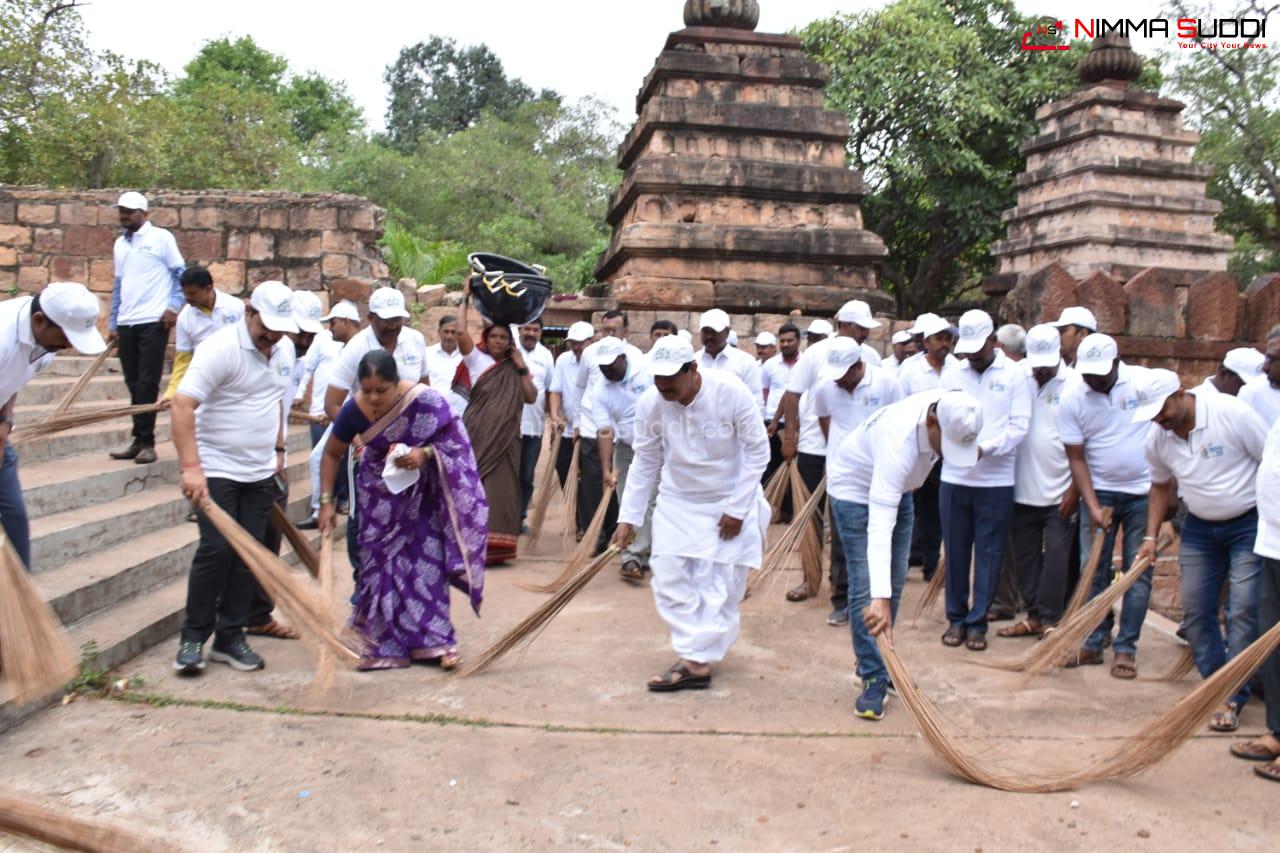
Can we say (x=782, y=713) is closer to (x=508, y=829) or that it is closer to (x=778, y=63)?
(x=508, y=829)

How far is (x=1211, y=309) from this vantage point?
9055 mm

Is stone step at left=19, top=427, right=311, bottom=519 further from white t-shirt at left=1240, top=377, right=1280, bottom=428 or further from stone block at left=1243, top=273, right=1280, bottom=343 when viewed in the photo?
stone block at left=1243, top=273, right=1280, bottom=343

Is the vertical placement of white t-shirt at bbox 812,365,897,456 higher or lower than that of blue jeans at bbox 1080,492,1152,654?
higher

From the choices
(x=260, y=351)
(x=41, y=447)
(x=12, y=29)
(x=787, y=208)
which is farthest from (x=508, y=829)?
(x=12, y=29)

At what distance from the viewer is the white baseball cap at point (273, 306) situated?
461 centimetres

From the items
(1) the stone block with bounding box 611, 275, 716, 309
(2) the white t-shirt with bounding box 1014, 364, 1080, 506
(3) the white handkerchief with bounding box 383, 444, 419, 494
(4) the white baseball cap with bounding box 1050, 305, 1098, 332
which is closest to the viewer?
(3) the white handkerchief with bounding box 383, 444, 419, 494

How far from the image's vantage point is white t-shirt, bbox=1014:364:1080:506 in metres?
5.75

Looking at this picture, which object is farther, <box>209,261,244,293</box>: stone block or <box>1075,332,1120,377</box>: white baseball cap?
<box>209,261,244,293</box>: stone block

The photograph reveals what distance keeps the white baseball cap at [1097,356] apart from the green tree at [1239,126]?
18948mm

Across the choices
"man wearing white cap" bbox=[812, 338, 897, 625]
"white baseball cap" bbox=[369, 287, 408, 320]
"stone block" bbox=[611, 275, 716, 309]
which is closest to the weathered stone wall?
"stone block" bbox=[611, 275, 716, 309]

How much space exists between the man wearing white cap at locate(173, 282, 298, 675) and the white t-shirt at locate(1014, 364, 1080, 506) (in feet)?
11.9

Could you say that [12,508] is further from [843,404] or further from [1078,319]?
[1078,319]

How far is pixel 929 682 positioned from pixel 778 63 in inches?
374

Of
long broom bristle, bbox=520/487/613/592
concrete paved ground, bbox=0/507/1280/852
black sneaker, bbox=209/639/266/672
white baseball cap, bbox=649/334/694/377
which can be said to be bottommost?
concrete paved ground, bbox=0/507/1280/852
